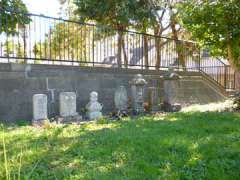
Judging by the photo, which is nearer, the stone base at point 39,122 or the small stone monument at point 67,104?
the stone base at point 39,122

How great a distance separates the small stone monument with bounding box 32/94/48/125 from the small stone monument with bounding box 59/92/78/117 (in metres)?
0.49

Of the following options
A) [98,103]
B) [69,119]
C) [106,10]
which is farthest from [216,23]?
[69,119]

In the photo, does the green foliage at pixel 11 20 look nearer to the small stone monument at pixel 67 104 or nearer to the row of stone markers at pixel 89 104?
the row of stone markers at pixel 89 104

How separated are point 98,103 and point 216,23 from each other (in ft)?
11.8

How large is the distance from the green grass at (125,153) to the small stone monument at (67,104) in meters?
1.81

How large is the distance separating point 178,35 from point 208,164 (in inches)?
487

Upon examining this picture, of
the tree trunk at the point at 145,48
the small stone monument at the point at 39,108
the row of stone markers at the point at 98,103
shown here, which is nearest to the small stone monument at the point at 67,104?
the row of stone markers at the point at 98,103

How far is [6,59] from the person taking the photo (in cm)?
696

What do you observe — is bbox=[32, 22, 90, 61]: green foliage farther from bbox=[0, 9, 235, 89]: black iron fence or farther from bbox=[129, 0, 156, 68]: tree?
bbox=[129, 0, 156, 68]: tree

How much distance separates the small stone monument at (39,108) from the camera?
6.67 m

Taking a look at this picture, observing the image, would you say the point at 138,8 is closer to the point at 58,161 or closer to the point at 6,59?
the point at 6,59

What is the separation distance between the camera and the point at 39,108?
6.68 meters

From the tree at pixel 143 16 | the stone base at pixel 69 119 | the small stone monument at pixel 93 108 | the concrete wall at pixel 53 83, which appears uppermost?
the tree at pixel 143 16

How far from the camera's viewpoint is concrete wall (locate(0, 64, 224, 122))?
21.7 ft
